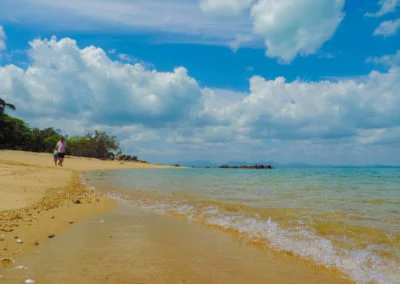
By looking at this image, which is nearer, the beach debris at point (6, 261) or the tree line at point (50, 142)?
the beach debris at point (6, 261)

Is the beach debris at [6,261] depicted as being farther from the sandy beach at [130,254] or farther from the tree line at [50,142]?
the tree line at [50,142]

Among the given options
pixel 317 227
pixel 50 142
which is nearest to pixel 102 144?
pixel 50 142

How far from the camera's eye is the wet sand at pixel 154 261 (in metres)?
3.07

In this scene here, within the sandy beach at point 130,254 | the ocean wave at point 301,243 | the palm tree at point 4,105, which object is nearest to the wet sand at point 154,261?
the sandy beach at point 130,254

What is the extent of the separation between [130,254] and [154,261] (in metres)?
0.42

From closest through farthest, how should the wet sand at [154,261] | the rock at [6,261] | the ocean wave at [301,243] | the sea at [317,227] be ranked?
the wet sand at [154,261] < the rock at [6,261] < the ocean wave at [301,243] < the sea at [317,227]

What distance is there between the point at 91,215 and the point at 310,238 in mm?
4603

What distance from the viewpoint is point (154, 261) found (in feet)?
11.7

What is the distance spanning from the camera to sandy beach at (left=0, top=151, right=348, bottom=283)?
10.2ft

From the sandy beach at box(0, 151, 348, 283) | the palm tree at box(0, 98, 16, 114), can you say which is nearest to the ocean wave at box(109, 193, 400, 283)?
the sandy beach at box(0, 151, 348, 283)

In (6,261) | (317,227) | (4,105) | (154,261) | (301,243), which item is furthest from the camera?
(4,105)

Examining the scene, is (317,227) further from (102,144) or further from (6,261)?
(102,144)

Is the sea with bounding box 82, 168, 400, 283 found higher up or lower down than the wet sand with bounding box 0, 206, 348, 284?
higher up

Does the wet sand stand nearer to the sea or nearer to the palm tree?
the sea
